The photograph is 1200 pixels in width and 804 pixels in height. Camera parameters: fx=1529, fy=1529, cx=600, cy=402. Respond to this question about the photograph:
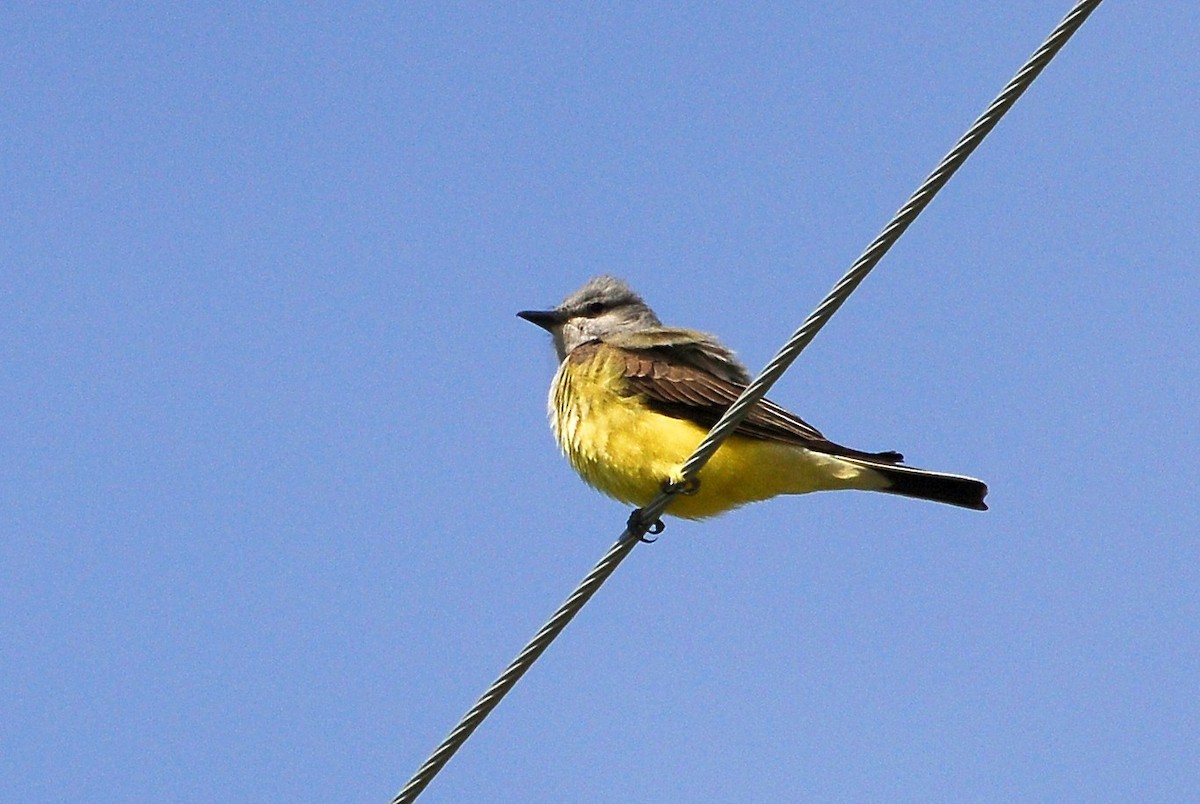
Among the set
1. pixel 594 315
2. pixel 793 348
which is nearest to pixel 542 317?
pixel 594 315

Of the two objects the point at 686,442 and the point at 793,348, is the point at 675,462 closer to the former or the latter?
the point at 686,442

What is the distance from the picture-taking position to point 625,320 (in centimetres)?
787

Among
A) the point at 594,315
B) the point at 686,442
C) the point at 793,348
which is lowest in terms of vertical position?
the point at 793,348

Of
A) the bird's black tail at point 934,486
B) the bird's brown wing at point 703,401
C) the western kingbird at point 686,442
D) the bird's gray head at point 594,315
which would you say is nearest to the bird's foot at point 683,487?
the western kingbird at point 686,442

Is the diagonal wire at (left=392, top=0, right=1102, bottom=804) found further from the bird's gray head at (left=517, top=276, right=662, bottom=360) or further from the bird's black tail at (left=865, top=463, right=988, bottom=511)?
the bird's gray head at (left=517, top=276, right=662, bottom=360)

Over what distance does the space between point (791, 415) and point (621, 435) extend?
0.69 meters

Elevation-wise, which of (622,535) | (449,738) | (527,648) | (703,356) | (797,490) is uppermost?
(703,356)

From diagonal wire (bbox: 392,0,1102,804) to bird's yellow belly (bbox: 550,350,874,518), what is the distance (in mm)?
1361

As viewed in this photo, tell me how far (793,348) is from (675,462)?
2011mm

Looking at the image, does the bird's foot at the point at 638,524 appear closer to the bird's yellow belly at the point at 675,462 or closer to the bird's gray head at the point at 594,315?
the bird's yellow belly at the point at 675,462

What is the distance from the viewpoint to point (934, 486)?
19.5ft

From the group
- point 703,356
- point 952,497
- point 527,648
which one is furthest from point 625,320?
point 527,648

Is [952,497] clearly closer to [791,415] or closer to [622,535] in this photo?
[791,415]

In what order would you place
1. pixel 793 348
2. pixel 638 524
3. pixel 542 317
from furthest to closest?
1. pixel 542 317
2. pixel 638 524
3. pixel 793 348
